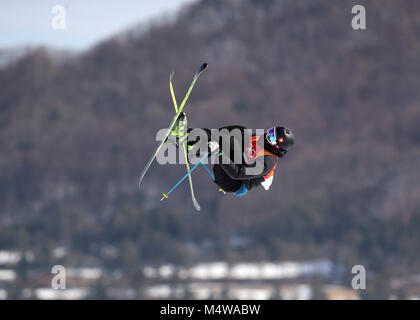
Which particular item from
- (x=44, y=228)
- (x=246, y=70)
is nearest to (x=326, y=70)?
(x=246, y=70)

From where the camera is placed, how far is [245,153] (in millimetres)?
9664

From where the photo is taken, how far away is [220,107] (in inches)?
3123

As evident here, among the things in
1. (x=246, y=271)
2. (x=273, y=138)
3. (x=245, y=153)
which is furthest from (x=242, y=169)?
(x=246, y=271)

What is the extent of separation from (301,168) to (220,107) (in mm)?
12448

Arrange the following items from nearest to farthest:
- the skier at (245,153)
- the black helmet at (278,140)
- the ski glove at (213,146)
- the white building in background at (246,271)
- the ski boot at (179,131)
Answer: the ski boot at (179,131), the ski glove at (213,146), the skier at (245,153), the black helmet at (278,140), the white building in background at (246,271)

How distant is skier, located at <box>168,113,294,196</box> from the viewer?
9359 mm

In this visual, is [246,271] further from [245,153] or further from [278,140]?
[278,140]

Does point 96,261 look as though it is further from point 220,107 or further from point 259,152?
point 259,152

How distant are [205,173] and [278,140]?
172 feet

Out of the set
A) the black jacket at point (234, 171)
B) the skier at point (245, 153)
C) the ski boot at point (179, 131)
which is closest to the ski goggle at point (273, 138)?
the skier at point (245, 153)

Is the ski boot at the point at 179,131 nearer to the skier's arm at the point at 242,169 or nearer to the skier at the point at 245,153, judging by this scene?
the skier at the point at 245,153

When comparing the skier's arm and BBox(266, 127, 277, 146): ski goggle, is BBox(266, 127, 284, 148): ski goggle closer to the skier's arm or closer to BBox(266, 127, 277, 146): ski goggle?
BBox(266, 127, 277, 146): ski goggle

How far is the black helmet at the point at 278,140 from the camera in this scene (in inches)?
376

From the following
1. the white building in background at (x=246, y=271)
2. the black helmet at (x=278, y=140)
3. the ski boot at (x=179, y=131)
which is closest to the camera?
the ski boot at (x=179, y=131)
